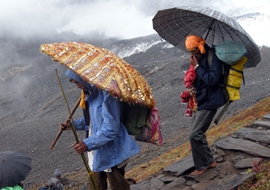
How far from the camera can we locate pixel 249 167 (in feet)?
12.7

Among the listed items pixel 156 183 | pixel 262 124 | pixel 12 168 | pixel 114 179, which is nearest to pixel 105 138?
pixel 114 179

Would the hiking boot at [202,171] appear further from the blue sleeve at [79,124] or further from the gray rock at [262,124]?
the blue sleeve at [79,124]

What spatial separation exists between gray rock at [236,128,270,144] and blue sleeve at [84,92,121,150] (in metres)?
2.56

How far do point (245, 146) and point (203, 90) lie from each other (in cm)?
127

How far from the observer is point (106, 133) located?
2873 millimetres

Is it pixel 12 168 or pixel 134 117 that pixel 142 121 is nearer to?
pixel 134 117

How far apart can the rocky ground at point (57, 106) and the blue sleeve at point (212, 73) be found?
237 inches

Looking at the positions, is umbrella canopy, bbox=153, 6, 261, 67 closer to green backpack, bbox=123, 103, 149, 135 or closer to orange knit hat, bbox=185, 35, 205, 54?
orange knit hat, bbox=185, 35, 205, 54

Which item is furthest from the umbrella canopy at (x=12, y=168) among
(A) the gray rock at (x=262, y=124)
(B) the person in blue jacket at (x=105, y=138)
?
(A) the gray rock at (x=262, y=124)

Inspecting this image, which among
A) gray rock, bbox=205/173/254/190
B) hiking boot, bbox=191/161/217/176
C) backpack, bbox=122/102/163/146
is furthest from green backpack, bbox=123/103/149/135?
hiking boot, bbox=191/161/217/176

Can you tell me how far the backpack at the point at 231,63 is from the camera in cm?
356

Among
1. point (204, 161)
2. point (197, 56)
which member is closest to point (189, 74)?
point (197, 56)

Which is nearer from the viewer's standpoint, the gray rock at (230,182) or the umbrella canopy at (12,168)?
the umbrella canopy at (12,168)

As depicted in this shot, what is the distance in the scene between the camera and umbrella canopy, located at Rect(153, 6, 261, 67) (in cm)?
388
